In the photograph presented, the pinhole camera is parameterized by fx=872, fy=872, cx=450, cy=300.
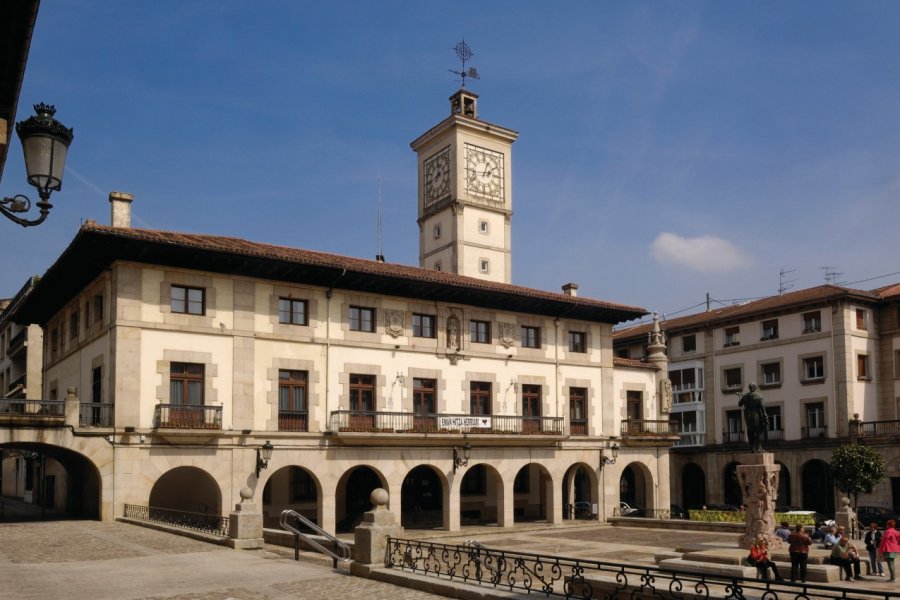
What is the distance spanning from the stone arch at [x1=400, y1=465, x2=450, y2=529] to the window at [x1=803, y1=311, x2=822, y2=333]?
24.9 meters

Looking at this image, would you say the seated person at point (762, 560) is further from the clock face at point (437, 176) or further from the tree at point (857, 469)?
the clock face at point (437, 176)

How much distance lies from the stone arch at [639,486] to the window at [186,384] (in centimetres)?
2163

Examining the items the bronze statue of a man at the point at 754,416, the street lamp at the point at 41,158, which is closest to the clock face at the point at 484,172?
the bronze statue of a man at the point at 754,416

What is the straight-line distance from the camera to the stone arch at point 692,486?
58.6 meters

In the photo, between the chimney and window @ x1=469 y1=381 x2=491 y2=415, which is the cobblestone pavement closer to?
the chimney

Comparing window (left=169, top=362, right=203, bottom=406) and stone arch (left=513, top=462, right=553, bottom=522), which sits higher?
window (left=169, top=362, right=203, bottom=406)

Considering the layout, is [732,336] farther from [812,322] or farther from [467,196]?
[467,196]

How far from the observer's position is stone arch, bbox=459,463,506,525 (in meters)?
40.8

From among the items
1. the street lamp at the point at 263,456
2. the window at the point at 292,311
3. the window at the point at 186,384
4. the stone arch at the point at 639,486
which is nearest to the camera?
the window at the point at 186,384

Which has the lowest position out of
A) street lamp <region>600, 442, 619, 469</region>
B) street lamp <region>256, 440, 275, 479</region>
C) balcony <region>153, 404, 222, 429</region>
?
street lamp <region>600, 442, 619, 469</region>

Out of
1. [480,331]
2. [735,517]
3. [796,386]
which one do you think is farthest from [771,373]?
[480,331]

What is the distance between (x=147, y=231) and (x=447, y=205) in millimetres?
27665

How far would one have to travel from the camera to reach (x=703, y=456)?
188ft

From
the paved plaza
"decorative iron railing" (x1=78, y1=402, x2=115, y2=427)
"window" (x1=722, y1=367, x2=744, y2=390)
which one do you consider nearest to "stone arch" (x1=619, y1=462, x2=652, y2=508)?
"window" (x1=722, y1=367, x2=744, y2=390)
